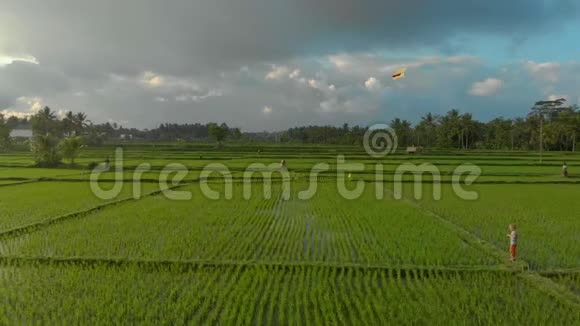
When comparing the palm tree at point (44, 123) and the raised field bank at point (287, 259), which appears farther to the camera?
the palm tree at point (44, 123)

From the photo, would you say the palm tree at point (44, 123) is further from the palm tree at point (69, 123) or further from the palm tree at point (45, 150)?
the palm tree at point (45, 150)

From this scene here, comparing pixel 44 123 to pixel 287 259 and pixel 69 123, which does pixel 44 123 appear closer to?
pixel 69 123

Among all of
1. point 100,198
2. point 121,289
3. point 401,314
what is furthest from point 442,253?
point 100,198

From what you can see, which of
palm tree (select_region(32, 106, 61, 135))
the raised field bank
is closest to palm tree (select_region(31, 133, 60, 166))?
the raised field bank

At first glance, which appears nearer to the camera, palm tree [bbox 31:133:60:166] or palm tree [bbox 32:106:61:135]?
palm tree [bbox 31:133:60:166]

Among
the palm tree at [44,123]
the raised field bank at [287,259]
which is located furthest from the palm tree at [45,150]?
the palm tree at [44,123]

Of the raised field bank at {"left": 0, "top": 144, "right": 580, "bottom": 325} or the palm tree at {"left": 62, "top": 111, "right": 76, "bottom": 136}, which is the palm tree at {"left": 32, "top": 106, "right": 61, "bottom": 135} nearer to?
the palm tree at {"left": 62, "top": 111, "right": 76, "bottom": 136}

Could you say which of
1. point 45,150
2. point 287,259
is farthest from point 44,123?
point 287,259

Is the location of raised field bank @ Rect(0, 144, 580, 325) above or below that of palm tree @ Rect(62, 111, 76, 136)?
below
